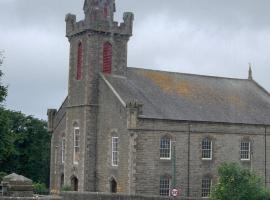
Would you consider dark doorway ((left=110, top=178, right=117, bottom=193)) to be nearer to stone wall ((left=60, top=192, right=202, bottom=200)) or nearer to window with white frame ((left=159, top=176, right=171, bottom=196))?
window with white frame ((left=159, top=176, right=171, bottom=196))

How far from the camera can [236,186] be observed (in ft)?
140

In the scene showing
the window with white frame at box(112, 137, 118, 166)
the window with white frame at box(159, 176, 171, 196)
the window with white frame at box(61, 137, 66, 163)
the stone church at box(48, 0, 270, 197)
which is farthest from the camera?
the window with white frame at box(61, 137, 66, 163)

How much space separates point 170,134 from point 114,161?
17.8 ft

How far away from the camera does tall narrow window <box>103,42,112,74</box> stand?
5928 centimetres

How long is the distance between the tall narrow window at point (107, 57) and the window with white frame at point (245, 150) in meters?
14.3

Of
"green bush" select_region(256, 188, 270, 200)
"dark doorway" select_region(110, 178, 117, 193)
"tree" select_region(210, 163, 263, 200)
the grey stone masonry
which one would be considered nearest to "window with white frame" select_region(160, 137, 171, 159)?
"dark doorway" select_region(110, 178, 117, 193)

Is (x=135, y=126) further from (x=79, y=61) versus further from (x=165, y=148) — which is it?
(x=79, y=61)

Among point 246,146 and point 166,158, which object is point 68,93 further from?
point 246,146

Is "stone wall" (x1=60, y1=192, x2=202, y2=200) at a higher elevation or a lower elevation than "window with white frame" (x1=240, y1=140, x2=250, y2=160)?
lower

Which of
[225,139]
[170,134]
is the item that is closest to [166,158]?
[170,134]

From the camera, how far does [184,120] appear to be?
2235 inches

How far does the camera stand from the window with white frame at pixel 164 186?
2189 inches

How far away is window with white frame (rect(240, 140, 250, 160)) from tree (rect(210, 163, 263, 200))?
17.8 meters

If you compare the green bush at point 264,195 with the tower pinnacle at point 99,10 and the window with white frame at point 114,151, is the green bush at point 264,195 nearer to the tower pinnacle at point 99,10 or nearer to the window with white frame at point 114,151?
the window with white frame at point 114,151
